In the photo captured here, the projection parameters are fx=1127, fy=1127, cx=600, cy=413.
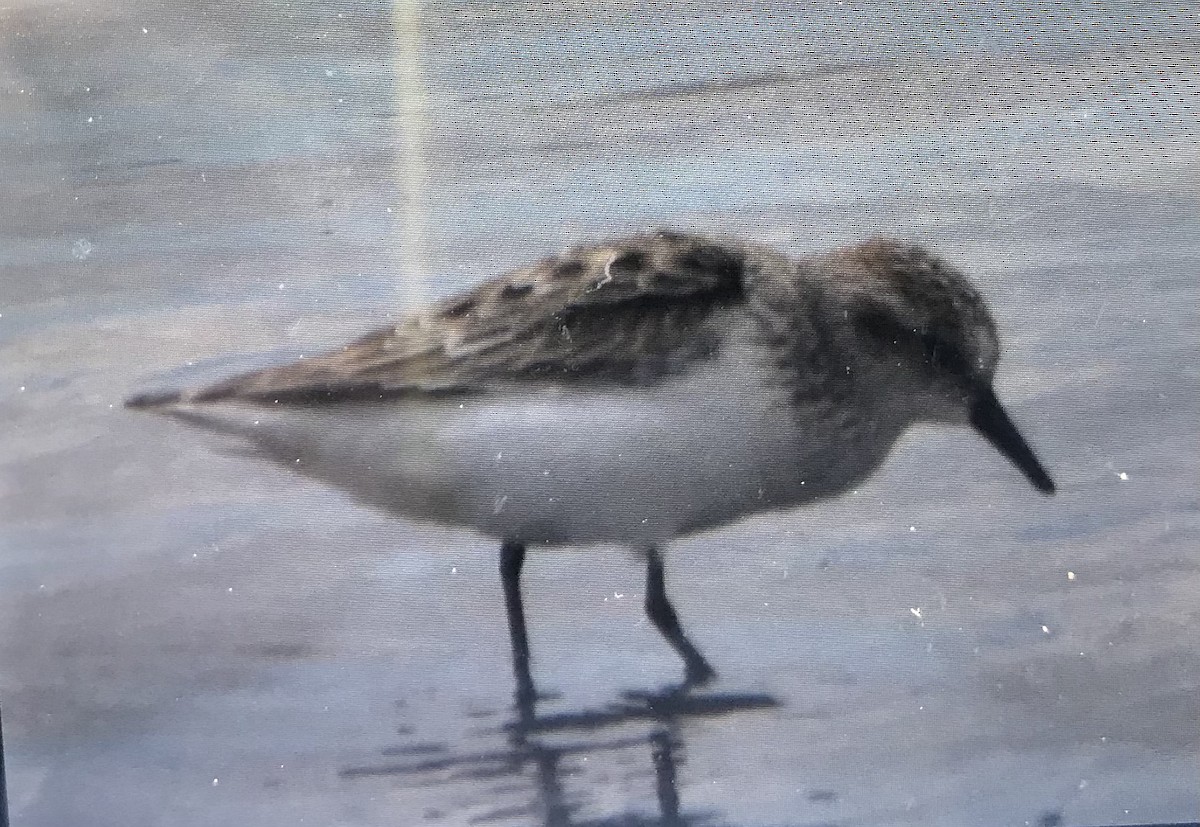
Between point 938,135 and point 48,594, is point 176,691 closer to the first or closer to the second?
point 48,594

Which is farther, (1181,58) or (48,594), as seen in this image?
(48,594)

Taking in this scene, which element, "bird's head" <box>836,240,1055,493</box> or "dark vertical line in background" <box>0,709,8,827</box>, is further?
"dark vertical line in background" <box>0,709,8,827</box>

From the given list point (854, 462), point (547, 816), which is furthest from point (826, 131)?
point (547, 816)

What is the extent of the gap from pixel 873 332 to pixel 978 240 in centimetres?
18

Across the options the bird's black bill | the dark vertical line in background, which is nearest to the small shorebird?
the bird's black bill

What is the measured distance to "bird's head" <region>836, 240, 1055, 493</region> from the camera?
1.46 metres

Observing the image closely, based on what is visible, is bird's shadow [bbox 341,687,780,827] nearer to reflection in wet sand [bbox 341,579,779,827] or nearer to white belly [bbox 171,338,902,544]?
reflection in wet sand [bbox 341,579,779,827]

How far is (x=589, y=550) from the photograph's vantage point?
1.49m

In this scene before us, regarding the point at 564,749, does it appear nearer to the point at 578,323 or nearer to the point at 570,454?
→ the point at 570,454

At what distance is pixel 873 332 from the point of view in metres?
1.48

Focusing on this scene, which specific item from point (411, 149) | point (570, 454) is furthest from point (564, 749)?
point (411, 149)

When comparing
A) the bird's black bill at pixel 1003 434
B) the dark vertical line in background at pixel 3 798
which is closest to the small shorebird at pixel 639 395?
the bird's black bill at pixel 1003 434

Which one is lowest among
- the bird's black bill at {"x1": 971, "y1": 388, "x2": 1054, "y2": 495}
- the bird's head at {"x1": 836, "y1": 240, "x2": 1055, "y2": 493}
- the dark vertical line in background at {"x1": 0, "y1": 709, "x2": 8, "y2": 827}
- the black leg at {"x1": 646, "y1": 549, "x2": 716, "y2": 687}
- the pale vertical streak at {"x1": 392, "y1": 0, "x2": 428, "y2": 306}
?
the dark vertical line in background at {"x1": 0, "y1": 709, "x2": 8, "y2": 827}

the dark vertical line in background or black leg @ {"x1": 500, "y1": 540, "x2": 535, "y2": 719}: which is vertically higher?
black leg @ {"x1": 500, "y1": 540, "x2": 535, "y2": 719}
